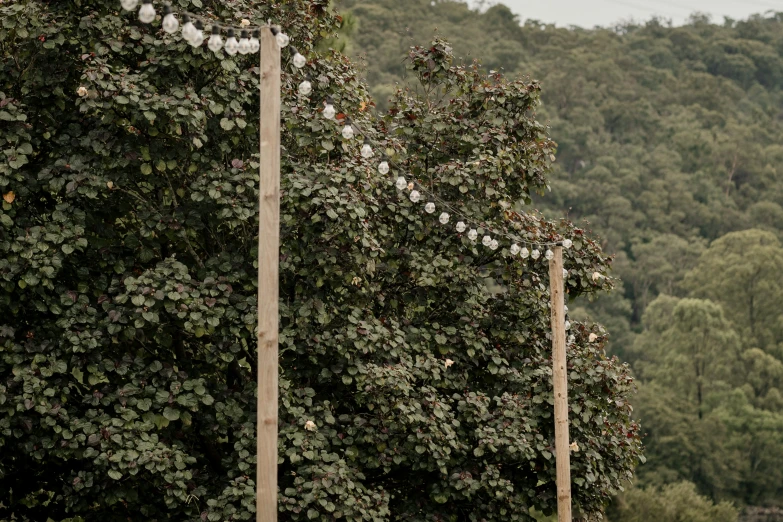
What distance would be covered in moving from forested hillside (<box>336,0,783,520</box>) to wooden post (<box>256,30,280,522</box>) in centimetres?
669

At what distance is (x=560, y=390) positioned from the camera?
23.9 ft

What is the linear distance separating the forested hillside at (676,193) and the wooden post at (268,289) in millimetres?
6688

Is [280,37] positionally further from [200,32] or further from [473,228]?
[473,228]

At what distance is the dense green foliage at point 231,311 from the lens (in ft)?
20.9

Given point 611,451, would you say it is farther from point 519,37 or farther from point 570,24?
point 570,24

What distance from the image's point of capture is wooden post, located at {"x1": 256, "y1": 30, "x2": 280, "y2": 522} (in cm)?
539

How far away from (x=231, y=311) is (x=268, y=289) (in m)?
1.21

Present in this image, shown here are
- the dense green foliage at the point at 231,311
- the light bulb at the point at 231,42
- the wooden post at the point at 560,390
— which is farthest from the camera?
the wooden post at the point at 560,390

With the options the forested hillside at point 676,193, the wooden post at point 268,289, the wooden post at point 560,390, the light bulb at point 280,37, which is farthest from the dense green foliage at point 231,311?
the forested hillside at point 676,193

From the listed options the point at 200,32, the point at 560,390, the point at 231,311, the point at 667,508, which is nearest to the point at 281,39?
the point at 200,32

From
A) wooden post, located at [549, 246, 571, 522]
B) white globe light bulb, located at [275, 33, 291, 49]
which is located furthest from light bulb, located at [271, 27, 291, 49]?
wooden post, located at [549, 246, 571, 522]

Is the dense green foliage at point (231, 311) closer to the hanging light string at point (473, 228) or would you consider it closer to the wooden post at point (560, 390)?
the hanging light string at point (473, 228)

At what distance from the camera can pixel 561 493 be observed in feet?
A: 23.8

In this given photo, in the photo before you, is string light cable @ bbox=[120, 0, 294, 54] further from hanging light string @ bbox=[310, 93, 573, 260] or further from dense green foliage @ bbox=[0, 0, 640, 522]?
hanging light string @ bbox=[310, 93, 573, 260]
